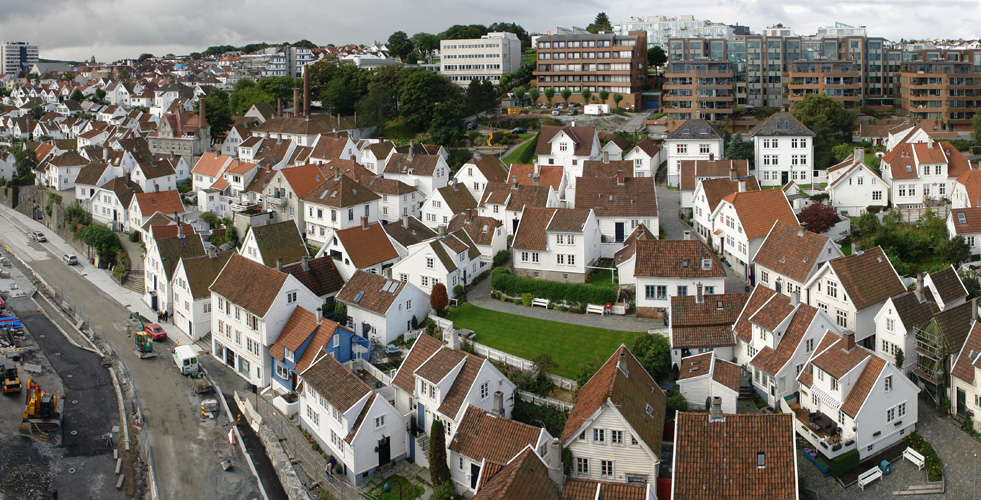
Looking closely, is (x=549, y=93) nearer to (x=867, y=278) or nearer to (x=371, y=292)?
(x=371, y=292)

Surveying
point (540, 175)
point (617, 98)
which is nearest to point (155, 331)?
point (540, 175)

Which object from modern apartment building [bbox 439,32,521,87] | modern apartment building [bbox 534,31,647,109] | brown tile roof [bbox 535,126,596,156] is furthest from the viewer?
modern apartment building [bbox 439,32,521,87]

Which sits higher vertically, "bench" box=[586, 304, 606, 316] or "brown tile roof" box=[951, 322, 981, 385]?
"bench" box=[586, 304, 606, 316]

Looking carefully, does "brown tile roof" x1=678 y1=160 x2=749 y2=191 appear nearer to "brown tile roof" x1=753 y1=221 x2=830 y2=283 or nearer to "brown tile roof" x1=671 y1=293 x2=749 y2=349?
"brown tile roof" x1=753 y1=221 x2=830 y2=283

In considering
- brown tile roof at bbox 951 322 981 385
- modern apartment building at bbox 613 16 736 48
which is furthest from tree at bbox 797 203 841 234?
modern apartment building at bbox 613 16 736 48

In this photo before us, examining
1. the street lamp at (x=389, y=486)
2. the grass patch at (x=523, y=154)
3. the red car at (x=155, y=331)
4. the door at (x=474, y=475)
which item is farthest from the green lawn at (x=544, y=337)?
the grass patch at (x=523, y=154)

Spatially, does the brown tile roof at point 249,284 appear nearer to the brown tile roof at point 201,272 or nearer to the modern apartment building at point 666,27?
the brown tile roof at point 201,272
